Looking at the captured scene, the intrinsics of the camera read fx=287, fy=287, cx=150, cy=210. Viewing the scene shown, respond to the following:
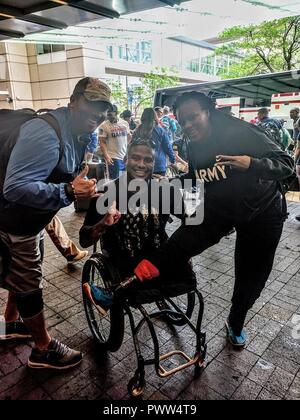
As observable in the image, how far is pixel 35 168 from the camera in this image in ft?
5.16

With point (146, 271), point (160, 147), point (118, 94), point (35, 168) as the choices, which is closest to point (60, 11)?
point (160, 147)

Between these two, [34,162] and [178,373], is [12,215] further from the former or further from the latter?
[178,373]

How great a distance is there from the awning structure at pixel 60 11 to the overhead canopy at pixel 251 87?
4197 mm

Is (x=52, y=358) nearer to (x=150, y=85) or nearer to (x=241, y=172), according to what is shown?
(x=241, y=172)

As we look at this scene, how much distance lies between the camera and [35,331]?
211cm

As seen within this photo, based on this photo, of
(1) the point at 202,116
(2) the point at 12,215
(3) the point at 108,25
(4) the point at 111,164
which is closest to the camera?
(2) the point at 12,215

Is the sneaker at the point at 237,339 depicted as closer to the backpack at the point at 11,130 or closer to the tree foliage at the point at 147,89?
the backpack at the point at 11,130

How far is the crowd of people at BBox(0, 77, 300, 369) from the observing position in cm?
166

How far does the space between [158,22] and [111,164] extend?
2733mm

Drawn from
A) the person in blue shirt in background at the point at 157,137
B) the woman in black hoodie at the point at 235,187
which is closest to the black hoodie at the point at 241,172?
the woman in black hoodie at the point at 235,187

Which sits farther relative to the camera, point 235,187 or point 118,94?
point 118,94

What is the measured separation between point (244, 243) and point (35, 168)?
59.7 inches

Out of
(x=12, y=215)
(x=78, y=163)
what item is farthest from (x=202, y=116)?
(x=12, y=215)

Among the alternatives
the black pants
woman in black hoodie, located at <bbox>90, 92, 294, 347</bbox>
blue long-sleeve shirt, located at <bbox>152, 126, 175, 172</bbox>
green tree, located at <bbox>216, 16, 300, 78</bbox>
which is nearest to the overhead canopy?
blue long-sleeve shirt, located at <bbox>152, 126, 175, 172</bbox>
